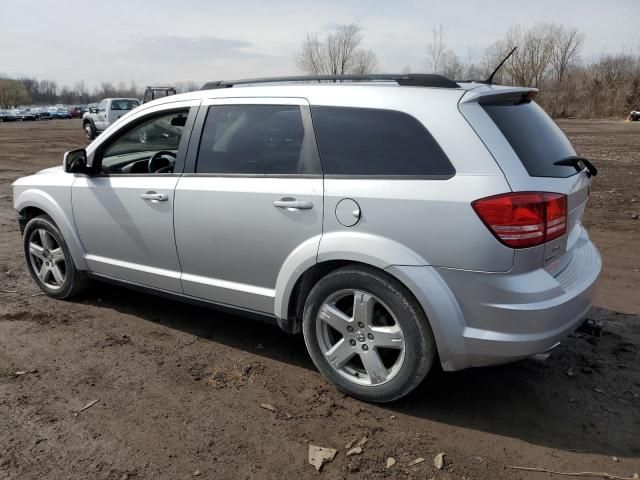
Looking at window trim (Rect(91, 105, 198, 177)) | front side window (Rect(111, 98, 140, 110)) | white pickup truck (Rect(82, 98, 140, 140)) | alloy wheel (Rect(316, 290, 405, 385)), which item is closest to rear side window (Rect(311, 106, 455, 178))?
alloy wheel (Rect(316, 290, 405, 385))

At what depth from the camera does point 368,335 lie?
318cm

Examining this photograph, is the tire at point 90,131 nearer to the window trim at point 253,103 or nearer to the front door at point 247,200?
the window trim at point 253,103

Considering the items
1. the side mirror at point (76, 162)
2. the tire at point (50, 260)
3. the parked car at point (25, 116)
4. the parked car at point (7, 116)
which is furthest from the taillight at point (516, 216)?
the parked car at point (25, 116)

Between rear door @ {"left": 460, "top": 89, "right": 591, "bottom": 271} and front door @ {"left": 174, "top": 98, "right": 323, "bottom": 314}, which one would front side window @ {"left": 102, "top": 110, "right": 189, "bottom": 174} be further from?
rear door @ {"left": 460, "top": 89, "right": 591, "bottom": 271}

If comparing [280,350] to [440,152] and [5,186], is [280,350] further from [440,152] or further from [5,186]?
[5,186]

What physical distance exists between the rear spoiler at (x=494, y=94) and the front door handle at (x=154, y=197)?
2141 millimetres

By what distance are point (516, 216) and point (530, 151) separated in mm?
485

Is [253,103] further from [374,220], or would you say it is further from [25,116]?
[25,116]

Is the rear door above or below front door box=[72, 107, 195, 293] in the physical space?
above

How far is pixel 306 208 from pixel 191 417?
1.38m


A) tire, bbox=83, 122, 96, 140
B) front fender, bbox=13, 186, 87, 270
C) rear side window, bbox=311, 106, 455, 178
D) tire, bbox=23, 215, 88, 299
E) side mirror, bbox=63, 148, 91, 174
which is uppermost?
rear side window, bbox=311, 106, 455, 178

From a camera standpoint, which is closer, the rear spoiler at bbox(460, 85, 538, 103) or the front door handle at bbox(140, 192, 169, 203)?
the rear spoiler at bbox(460, 85, 538, 103)

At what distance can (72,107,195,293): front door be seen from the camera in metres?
4.00

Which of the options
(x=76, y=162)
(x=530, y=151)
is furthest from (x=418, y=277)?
(x=76, y=162)
